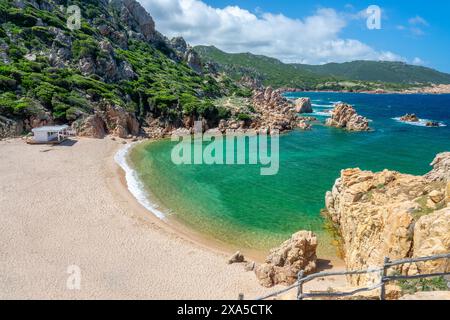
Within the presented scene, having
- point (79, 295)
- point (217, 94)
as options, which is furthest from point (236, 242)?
point (217, 94)

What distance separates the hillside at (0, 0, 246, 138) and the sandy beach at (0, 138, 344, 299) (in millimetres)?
20892

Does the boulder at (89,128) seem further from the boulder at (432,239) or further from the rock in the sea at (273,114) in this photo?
the boulder at (432,239)

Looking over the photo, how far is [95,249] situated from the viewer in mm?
20766

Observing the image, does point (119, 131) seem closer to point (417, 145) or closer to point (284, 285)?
point (284, 285)

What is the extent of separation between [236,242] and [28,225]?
542 inches

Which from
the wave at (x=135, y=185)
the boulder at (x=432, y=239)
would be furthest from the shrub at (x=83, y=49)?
the boulder at (x=432, y=239)

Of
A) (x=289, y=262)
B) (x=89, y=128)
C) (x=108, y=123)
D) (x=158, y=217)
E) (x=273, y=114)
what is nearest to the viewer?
(x=289, y=262)

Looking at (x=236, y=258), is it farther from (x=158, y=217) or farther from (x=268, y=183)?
(x=268, y=183)

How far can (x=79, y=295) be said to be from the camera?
1630cm

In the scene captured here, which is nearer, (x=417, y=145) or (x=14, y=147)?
(x=14, y=147)

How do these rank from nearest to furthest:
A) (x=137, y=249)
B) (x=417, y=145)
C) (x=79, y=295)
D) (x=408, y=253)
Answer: (x=408, y=253) → (x=79, y=295) → (x=137, y=249) → (x=417, y=145)

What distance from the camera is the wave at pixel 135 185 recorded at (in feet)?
93.2

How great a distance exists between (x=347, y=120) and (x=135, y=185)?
5928cm

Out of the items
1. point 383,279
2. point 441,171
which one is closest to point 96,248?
point 383,279
